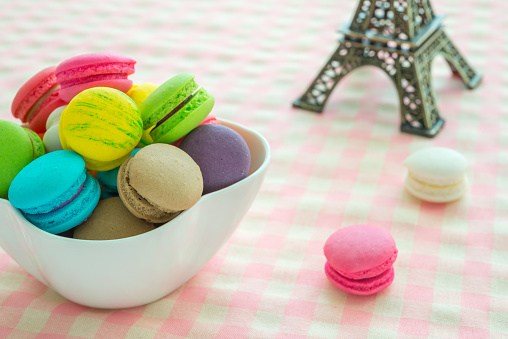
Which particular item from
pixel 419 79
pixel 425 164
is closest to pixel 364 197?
pixel 425 164

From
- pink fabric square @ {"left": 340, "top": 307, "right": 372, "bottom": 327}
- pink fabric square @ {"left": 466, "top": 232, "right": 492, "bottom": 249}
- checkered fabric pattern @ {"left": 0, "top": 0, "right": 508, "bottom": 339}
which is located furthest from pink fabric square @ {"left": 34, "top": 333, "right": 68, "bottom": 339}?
pink fabric square @ {"left": 466, "top": 232, "right": 492, "bottom": 249}

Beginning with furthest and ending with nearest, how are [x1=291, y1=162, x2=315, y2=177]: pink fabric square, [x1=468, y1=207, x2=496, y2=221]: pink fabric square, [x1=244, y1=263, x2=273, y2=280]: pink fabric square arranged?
[x1=291, y1=162, x2=315, y2=177]: pink fabric square
[x1=468, y1=207, x2=496, y2=221]: pink fabric square
[x1=244, y1=263, x2=273, y2=280]: pink fabric square

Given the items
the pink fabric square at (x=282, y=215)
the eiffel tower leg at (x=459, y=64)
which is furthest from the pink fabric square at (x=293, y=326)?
the eiffel tower leg at (x=459, y=64)

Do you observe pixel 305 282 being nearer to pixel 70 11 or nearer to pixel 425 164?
pixel 425 164

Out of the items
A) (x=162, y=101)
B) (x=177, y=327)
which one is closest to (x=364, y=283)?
(x=177, y=327)

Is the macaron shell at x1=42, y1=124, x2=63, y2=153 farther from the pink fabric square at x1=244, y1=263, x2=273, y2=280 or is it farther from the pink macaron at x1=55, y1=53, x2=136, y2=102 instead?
the pink fabric square at x1=244, y1=263, x2=273, y2=280
